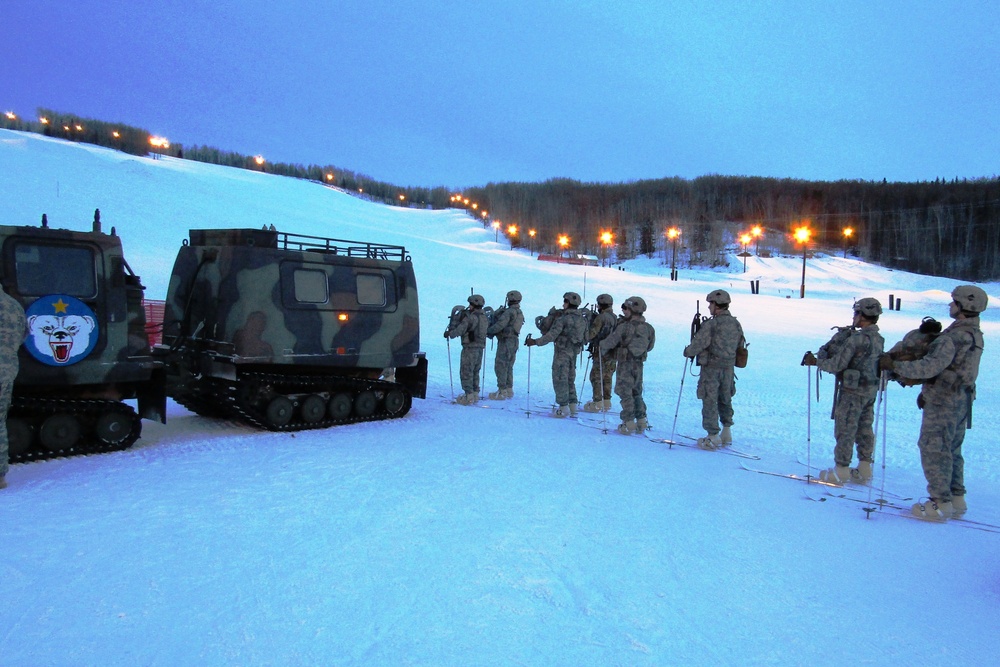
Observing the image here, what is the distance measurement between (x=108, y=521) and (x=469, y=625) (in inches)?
125

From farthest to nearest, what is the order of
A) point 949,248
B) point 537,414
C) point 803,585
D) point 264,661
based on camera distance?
point 949,248, point 537,414, point 803,585, point 264,661

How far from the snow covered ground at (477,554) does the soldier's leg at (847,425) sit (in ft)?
2.17

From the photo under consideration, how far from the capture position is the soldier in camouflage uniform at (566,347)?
10742mm

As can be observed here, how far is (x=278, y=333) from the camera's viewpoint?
867 cm

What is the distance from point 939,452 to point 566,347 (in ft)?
19.0

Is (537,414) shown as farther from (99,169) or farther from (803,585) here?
(99,169)

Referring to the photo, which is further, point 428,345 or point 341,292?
point 428,345

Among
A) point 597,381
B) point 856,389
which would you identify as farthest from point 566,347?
point 856,389

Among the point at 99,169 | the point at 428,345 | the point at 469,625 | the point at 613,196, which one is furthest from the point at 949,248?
the point at 469,625

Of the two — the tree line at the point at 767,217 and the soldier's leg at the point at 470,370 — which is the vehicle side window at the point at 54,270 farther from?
the tree line at the point at 767,217

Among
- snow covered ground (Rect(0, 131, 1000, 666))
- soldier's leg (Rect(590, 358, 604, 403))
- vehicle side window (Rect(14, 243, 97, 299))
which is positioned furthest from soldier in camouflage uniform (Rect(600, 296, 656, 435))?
vehicle side window (Rect(14, 243, 97, 299))

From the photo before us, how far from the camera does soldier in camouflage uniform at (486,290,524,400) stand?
468 inches

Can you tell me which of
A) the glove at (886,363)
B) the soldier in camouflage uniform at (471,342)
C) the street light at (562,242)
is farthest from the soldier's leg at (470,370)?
the street light at (562,242)

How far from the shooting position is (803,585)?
4359 mm
